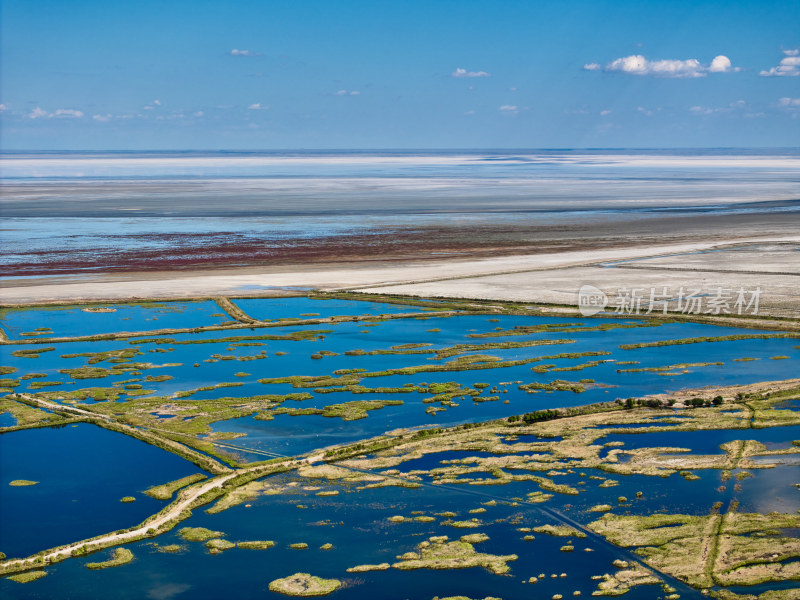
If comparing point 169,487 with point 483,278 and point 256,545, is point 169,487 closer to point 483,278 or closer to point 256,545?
point 256,545

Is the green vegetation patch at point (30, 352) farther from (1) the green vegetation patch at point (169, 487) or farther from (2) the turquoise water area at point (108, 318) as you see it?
(1) the green vegetation patch at point (169, 487)

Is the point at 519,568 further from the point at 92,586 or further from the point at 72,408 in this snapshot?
the point at 72,408

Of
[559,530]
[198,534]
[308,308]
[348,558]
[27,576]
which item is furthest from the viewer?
[308,308]

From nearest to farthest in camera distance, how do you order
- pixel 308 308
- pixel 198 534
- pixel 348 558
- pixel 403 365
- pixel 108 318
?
pixel 348 558, pixel 198 534, pixel 403 365, pixel 108 318, pixel 308 308

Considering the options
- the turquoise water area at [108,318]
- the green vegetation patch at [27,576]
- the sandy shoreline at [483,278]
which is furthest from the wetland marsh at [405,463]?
the sandy shoreline at [483,278]

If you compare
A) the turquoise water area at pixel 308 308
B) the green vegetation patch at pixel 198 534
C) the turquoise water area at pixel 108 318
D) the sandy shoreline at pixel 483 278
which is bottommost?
the green vegetation patch at pixel 198 534

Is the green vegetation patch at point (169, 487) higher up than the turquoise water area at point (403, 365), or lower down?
lower down

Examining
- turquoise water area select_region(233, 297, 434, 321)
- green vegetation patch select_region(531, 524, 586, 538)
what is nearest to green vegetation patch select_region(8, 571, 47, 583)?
green vegetation patch select_region(531, 524, 586, 538)

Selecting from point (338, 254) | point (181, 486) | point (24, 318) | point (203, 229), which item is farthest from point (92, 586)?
point (203, 229)

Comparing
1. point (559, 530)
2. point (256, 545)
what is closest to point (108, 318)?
point (256, 545)

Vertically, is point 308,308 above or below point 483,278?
below
